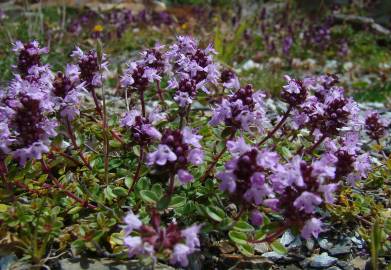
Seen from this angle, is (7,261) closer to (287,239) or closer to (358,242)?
(287,239)

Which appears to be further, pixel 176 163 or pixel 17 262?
pixel 17 262

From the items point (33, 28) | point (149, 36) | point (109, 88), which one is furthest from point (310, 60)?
point (33, 28)

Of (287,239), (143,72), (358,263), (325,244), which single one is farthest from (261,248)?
(143,72)

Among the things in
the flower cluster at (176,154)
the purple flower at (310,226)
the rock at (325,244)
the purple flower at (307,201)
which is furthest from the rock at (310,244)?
the flower cluster at (176,154)

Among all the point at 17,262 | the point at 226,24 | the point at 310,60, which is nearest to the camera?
the point at 17,262

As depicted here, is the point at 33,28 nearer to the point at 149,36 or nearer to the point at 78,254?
the point at 149,36

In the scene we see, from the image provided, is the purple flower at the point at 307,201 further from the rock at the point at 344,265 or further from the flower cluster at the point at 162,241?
the rock at the point at 344,265
